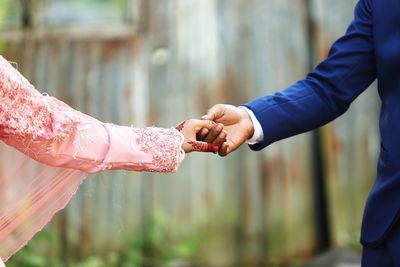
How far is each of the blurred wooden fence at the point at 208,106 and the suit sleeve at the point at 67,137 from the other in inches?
115

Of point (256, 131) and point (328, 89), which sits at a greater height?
point (328, 89)

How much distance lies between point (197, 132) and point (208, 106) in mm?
2704

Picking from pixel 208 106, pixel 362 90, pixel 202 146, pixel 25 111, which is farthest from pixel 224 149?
pixel 208 106

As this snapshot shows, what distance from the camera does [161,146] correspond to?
250 centimetres

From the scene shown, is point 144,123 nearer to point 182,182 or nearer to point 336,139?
point 182,182

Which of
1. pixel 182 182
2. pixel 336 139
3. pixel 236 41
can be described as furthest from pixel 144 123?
pixel 336 139

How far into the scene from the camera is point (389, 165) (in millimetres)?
2486

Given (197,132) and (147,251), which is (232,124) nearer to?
(197,132)

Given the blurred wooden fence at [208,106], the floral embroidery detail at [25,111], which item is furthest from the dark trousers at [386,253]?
the blurred wooden fence at [208,106]

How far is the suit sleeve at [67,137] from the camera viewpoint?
225 cm

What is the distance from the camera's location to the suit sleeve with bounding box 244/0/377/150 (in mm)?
2734

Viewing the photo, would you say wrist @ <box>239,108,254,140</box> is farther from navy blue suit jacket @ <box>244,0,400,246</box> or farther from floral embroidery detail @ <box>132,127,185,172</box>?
floral embroidery detail @ <box>132,127,185,172</box>

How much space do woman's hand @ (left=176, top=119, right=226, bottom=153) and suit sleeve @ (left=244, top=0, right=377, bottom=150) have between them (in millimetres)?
164

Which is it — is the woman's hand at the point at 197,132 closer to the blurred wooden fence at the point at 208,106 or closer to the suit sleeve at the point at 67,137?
the suit sleeve at the point at 67,137
